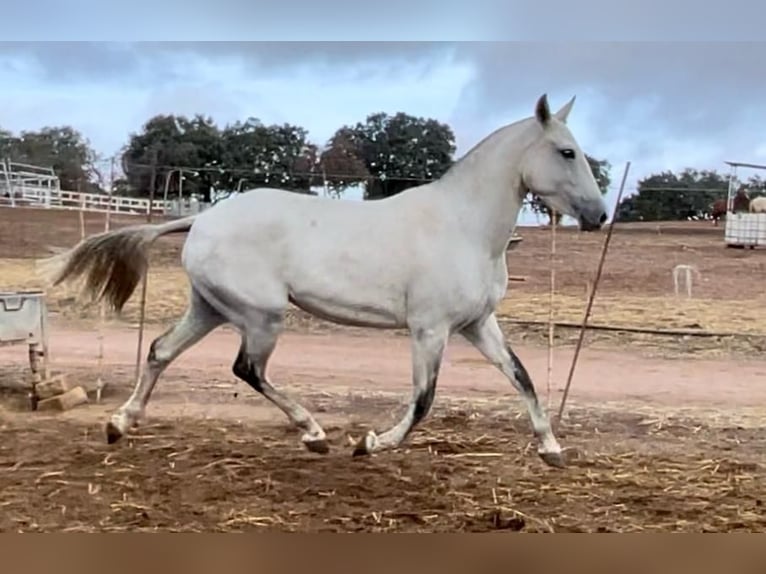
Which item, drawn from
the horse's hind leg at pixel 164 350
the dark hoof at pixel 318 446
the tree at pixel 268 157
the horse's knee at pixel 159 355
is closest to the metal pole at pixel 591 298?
the dark hoof at pixel 318 446

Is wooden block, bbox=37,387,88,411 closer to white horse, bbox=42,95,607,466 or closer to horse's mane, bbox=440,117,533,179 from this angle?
white horse, bbox=42,95,607,466

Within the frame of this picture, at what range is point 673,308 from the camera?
2268 mm

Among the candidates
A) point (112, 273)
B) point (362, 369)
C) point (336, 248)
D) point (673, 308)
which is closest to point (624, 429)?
point (673, 308)

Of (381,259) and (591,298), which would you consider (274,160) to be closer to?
(381,259)

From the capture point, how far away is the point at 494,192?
2.09 m

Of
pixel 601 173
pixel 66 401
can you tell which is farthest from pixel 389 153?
pixel 66 401

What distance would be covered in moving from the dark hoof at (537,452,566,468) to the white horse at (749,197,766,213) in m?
0.77

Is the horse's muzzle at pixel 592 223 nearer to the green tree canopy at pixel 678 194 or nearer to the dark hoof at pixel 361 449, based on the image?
the green tree canopy at pixel 678 194

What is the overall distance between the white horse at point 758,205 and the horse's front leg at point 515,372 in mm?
696

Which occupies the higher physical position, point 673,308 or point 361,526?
point 673,308

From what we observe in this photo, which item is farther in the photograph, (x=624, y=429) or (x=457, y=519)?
(x=624, y=429)

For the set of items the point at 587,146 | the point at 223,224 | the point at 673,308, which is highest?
the point at 587,146

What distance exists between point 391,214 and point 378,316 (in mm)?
236
